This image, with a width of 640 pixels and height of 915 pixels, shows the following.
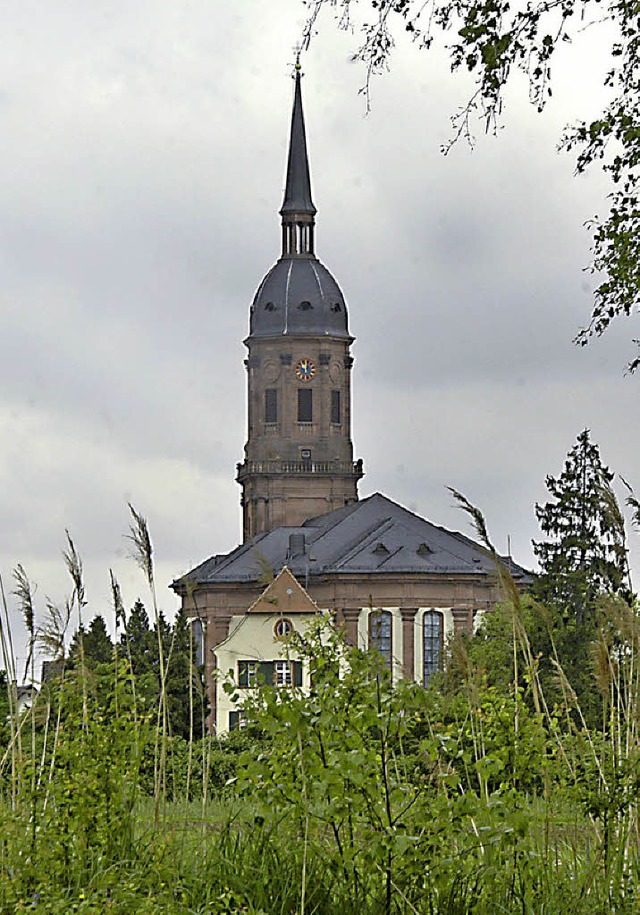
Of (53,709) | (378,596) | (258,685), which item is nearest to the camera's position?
(258,685)

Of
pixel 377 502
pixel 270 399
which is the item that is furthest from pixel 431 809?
pixel 270 399

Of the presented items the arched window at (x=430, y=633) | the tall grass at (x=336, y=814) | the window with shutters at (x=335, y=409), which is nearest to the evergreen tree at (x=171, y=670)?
Result: the tall grass at (x=336, y=814)

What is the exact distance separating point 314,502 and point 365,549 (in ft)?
37.8

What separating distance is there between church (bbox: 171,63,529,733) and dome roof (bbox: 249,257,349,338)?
0.19ft

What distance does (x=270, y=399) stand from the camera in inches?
3787

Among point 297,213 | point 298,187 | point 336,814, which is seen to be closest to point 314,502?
point 297,213

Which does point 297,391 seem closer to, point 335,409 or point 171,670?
point 335,409

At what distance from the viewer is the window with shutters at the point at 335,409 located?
95.8 metres

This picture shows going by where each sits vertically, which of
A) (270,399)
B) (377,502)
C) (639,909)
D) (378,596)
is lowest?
(639,909)

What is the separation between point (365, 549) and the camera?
82.2 meters

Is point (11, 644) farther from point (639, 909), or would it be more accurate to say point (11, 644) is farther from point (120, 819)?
point (639, 909)

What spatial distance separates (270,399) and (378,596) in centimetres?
2065

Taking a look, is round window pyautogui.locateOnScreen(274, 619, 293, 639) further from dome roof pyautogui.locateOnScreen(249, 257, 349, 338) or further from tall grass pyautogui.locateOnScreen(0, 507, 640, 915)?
dome roof pyautogui.locateOnScreen(249, 257, 349, 338)

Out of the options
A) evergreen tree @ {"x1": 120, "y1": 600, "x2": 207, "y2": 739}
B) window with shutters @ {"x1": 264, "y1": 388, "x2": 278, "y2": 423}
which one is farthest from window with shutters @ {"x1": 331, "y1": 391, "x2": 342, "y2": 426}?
evergreen tree @ {"x1": 120, "y1": 600, "x2": 207, "y2": 739}
